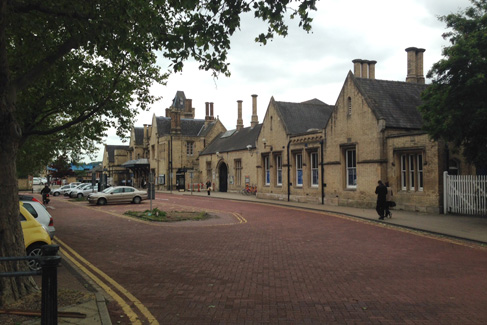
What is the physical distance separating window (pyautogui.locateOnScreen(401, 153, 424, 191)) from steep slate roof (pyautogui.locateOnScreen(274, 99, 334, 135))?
11.8 meters

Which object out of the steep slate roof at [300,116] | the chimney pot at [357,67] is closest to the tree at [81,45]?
the steep slate roof at [300,116]

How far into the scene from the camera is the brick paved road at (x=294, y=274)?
580 centimetres

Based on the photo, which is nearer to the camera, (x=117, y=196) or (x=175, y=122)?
(x=117, y=196)

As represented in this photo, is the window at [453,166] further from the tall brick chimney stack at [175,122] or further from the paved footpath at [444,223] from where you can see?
the tall brick chimney stack at [175,122]

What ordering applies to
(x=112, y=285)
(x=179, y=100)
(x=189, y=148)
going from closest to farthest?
(x=112, y=285) → (x=189, y=148) → (x=179, y=100)

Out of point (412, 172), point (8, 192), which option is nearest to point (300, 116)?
point (412, 172)

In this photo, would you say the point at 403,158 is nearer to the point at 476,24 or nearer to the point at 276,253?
the point at 476,24

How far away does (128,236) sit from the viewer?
13773mm

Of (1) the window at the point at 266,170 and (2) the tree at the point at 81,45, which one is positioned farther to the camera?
(1) the window at the point at 266,170

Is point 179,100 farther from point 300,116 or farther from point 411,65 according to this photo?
point 411,65

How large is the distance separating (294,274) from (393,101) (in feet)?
62.8

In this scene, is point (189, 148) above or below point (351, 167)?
above

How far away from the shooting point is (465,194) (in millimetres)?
18844

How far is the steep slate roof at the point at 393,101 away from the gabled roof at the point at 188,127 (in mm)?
40327
